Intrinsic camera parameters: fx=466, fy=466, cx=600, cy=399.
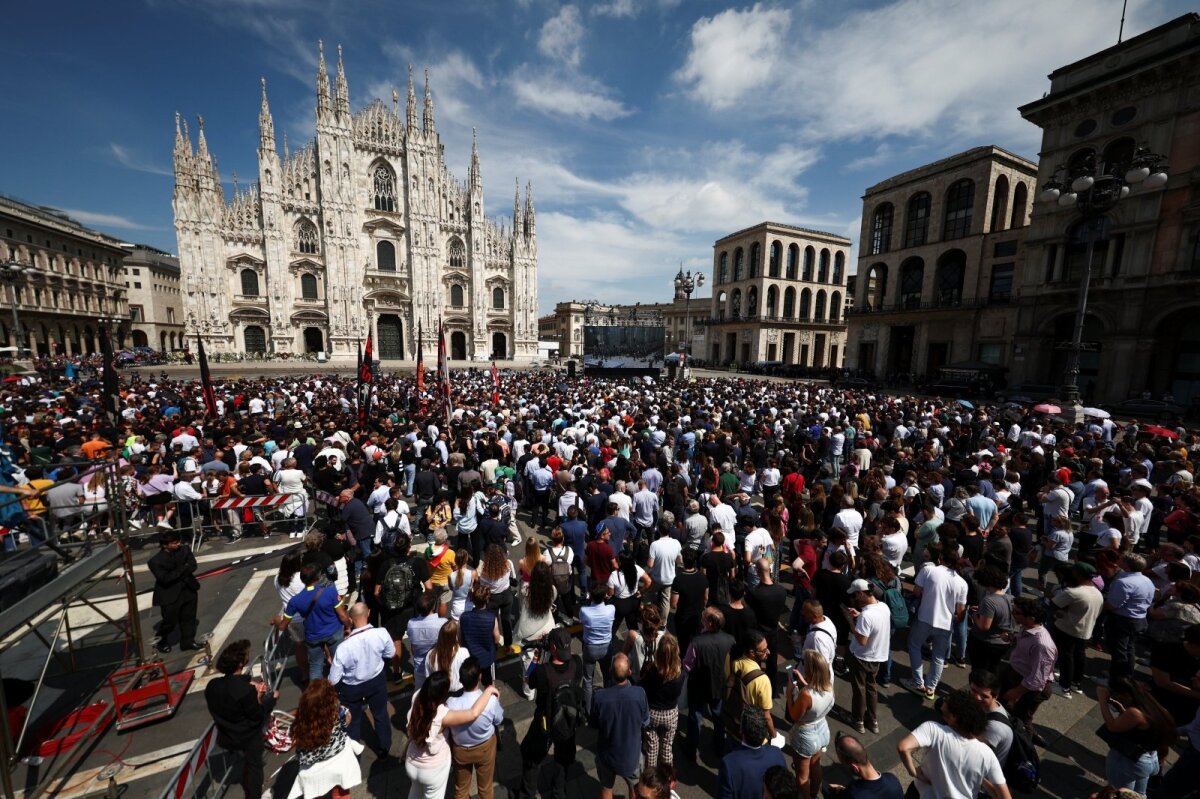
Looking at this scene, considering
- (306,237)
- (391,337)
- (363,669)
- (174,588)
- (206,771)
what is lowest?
(206,771)

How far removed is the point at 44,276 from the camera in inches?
1809

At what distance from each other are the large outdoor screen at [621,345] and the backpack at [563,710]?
34.9 meters

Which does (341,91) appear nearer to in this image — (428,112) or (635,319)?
(428,112)

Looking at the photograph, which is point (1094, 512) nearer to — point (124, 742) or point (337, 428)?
point (124, 742)

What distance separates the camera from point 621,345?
4025cm

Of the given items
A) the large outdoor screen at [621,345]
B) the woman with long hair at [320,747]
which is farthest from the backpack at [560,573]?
the large outdoor screen at [621,345]

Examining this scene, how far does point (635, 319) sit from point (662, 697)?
76657 mm

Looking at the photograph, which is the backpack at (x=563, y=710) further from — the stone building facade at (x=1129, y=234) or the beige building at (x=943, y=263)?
the beige building at (x=943, y=263)

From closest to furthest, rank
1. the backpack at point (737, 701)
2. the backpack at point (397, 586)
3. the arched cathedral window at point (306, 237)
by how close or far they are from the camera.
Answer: the backpack at point (737, 701)
the backpack at point (397, 586)
the arched cathedral window at point (306, 237)

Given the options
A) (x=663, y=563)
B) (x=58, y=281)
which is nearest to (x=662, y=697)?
(x=663, y=563)

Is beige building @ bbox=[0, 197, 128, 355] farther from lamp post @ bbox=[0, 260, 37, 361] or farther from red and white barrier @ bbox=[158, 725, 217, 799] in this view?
red and white barrier @ bbox=[158, 725, 217, 799]

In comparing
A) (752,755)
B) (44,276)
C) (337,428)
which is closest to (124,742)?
(752,755)

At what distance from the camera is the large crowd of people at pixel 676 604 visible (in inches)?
125

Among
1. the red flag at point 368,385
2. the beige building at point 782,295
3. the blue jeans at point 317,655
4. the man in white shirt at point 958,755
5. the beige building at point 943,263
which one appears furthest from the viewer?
the beige building at point 782,295
